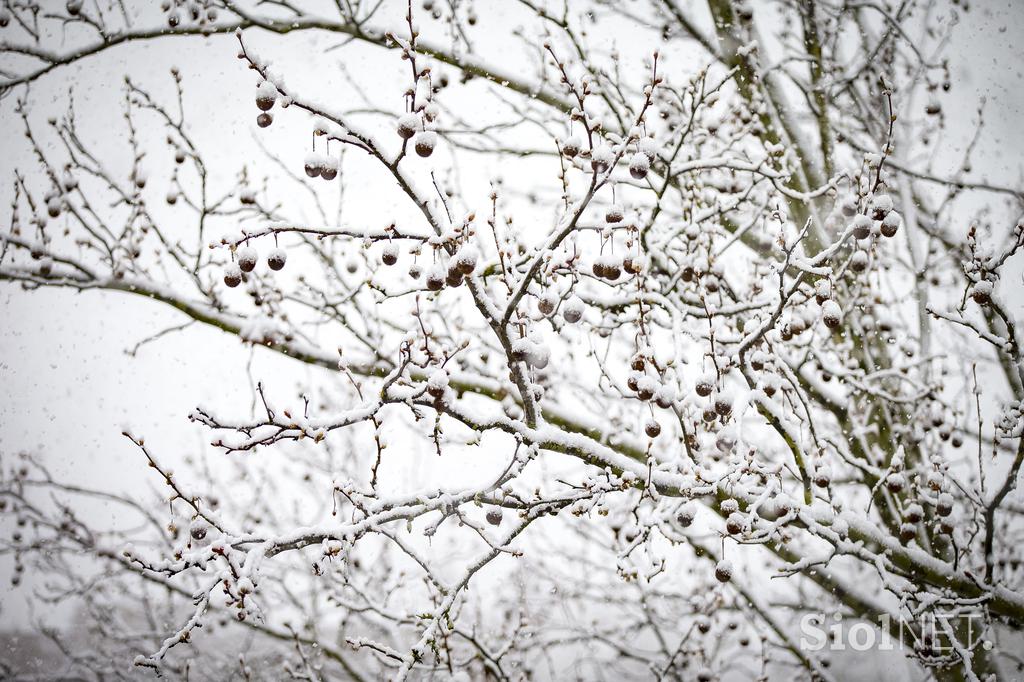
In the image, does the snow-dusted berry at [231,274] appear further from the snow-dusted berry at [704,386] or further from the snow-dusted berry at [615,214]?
the snow-dusted berry at [704,386]

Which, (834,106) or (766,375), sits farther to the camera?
(834,106)

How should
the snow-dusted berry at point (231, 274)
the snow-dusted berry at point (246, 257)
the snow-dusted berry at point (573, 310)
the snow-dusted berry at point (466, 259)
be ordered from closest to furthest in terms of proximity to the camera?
the snow-dusted berry at point (466, 259) < the snow-dusted berry at point (246, 257) < the snow-dusted berry at point (231, 274) < the snow-dusted berry at point (573, 310)

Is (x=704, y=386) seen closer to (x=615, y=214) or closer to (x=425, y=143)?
(x=615, y=214)

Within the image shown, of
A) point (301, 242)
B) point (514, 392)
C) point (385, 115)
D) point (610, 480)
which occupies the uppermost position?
point (385, 115)

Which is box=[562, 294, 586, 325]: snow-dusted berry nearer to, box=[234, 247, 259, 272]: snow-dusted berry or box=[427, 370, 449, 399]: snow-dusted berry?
box=[427, 370, 449, 399]: snow-dusted berry

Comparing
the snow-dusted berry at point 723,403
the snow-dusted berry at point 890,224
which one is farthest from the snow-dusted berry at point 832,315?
the snow-dusted berry at point 723,403

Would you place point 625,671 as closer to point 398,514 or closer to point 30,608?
point 398,514

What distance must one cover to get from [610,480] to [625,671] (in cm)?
601

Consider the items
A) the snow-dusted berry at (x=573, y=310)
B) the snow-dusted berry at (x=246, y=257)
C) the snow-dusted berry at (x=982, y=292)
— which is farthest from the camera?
the snow-dusted berry at (x=982, y=292)

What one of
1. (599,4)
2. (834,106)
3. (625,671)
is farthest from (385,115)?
(625,671)

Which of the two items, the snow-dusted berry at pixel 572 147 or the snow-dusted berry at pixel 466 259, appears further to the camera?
the snow-dusted berry at pixel 572 147

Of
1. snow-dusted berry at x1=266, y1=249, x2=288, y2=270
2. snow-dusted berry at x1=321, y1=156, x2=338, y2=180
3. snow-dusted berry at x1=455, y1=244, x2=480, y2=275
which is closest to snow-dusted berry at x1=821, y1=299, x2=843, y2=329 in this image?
snow-dusted berry at x1=455, y1=244, x2=480, y2=275

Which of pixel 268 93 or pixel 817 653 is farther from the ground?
pixel 268 93

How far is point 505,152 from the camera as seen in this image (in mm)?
6430
